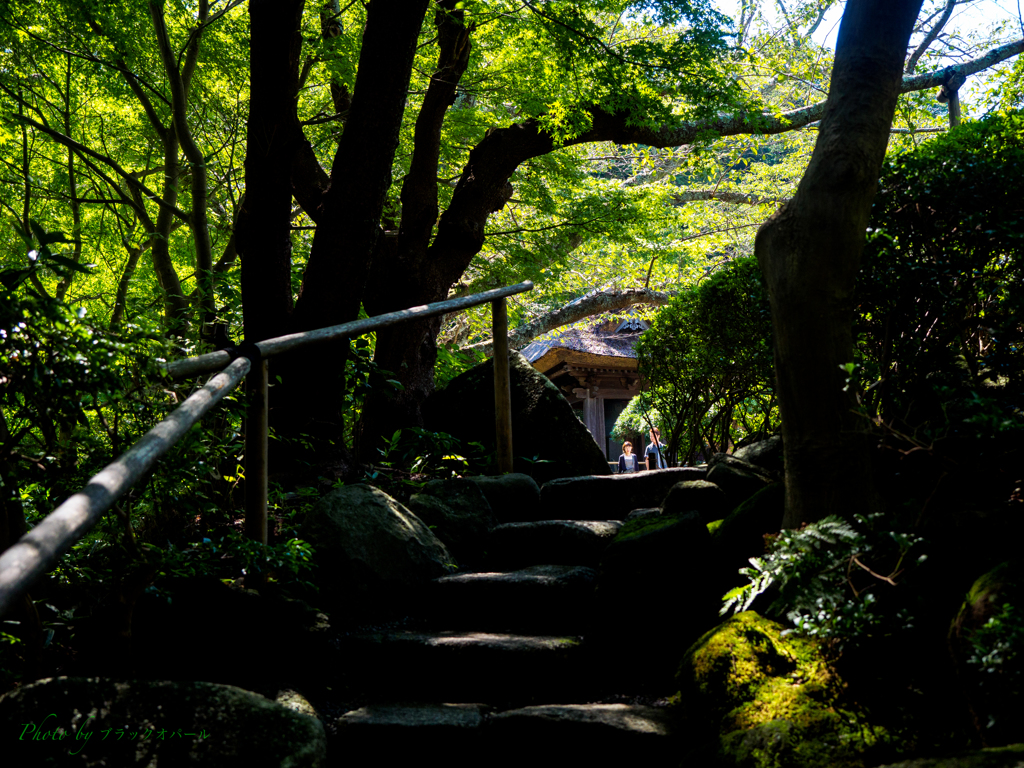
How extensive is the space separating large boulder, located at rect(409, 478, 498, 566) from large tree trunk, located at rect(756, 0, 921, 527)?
1.72m

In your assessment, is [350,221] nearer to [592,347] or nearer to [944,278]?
[944,278]

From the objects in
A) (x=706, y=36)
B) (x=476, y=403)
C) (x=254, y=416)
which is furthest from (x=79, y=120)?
(x=254, y=416)

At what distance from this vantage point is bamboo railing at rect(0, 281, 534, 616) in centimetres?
131

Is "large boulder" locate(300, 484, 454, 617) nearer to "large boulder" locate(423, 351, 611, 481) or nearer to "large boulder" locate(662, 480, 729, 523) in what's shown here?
"large boulder" locate(662, 480, 729, 523)

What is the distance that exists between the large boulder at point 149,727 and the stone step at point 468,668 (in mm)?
865

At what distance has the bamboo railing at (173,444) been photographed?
51.5 inches

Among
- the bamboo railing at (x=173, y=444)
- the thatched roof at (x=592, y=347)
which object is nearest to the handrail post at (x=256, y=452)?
the bamboo railing at (x=173, y=444)

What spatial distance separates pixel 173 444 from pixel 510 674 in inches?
58.9

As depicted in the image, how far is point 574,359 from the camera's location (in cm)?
Result: 1592

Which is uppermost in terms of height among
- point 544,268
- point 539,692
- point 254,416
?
point 544,268

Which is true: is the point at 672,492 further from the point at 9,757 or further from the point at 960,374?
the point at 9,757

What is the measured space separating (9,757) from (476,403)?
14.9ft

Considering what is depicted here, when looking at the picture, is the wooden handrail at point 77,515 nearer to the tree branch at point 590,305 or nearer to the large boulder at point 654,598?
the large boulder at point 654,598

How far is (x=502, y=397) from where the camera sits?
5.05 m
